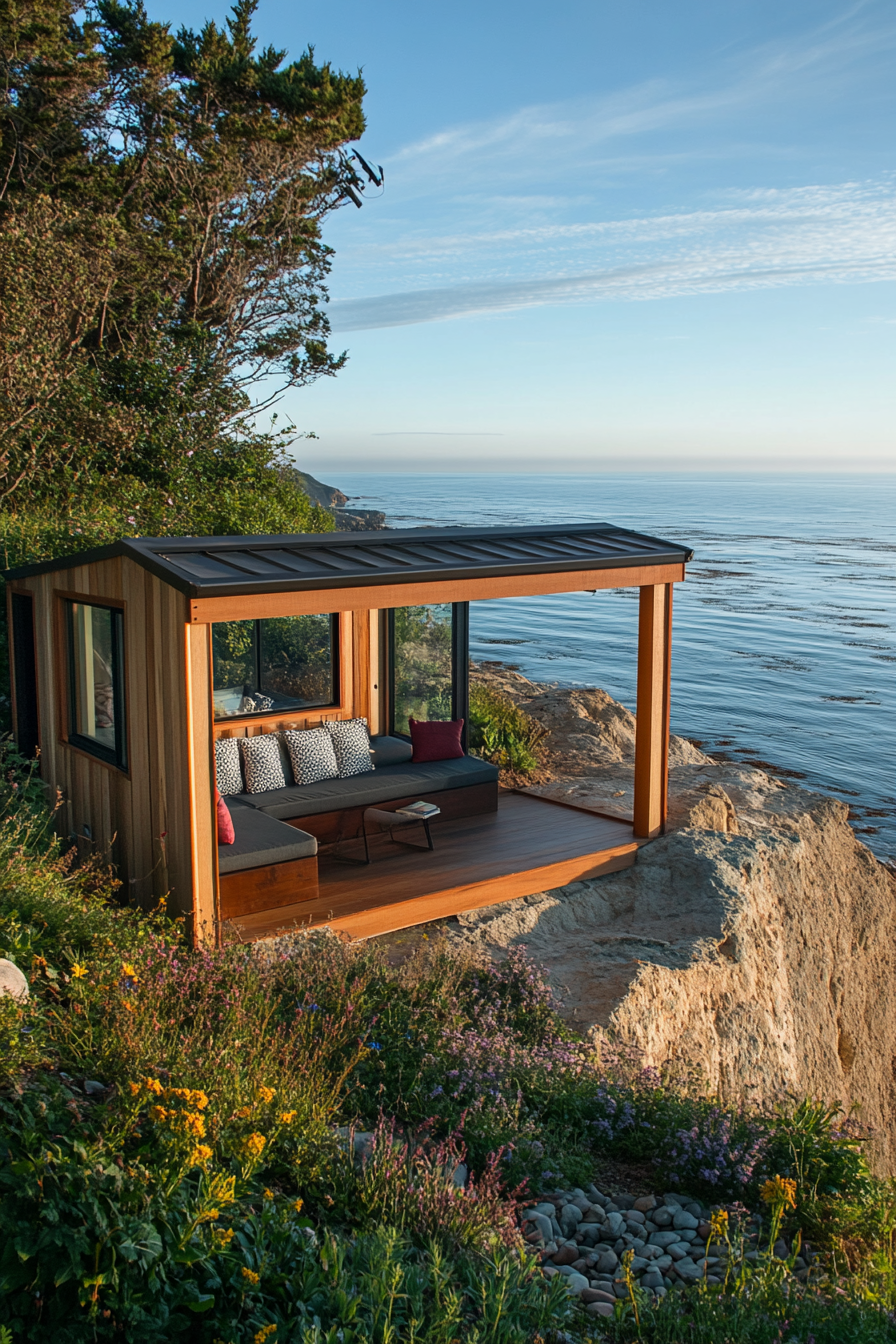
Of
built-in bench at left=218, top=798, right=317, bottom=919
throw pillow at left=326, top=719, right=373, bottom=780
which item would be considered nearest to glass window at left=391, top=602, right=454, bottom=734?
throw pillow at left=326, top=719, right=373, bottom=780

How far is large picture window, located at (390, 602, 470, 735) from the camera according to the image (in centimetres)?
1033

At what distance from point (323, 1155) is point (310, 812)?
4.73 metres

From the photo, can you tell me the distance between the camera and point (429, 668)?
1038cm

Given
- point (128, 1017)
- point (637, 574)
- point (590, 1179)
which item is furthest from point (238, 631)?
point (590, 1179)

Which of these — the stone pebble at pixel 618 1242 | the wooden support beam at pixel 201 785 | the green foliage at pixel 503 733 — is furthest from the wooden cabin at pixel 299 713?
the stone pebble at pixel 618 1242

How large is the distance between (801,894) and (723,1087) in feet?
8.67

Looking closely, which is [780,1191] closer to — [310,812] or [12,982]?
[12,982]

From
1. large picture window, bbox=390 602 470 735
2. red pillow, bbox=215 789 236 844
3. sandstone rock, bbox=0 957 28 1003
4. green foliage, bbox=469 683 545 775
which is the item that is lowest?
green foliage, bbox=469 683 545 775

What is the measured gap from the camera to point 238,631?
9555 mm

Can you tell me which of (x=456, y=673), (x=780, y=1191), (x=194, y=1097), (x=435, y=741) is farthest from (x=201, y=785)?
(x=456, y=673)

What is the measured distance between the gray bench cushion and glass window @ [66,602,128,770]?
39.9 inches

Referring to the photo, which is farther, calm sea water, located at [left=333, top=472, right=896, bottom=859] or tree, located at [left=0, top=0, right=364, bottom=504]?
calm sea water, located at [left=333, top=472, right=896, bottom=859]

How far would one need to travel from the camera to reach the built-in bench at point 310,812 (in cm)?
700

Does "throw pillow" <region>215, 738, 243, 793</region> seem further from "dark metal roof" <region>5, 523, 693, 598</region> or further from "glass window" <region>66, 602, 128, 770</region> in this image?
"dark metal roof" <region>5, 523, 693, 598</region>
